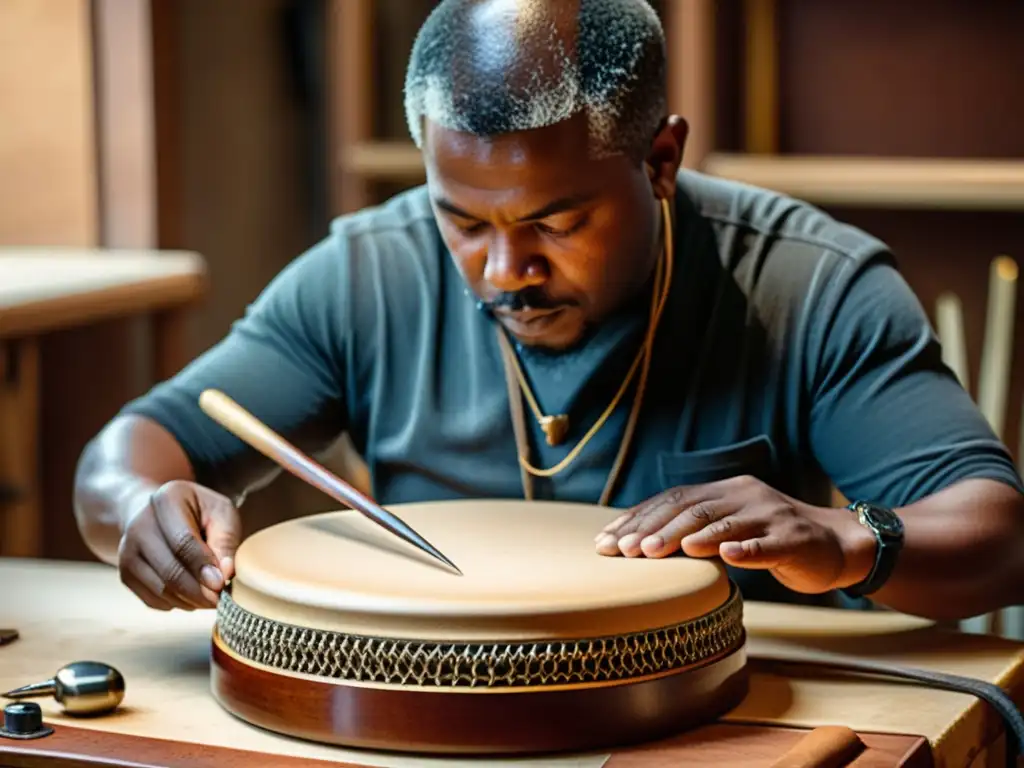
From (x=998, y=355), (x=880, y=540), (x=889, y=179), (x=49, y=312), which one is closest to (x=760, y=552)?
→ (x=880, y=540)

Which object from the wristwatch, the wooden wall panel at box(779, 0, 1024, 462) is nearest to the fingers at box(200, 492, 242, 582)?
the wristwatch

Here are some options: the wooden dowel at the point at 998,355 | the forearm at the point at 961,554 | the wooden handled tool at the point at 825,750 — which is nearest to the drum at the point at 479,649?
the wooden handled tool at the point at 825,750

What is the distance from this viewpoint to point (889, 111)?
136 inches

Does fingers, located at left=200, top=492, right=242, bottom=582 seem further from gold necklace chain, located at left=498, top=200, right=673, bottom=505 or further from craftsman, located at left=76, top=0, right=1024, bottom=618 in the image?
gold necklace chain, located at left=498, top=200, right=673, bottom=505

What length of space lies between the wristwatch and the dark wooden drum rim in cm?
26

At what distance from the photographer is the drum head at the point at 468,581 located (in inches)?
56.1

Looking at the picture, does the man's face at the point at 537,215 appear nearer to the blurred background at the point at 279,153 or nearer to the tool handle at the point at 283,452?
the tool handle at the point at 283,452

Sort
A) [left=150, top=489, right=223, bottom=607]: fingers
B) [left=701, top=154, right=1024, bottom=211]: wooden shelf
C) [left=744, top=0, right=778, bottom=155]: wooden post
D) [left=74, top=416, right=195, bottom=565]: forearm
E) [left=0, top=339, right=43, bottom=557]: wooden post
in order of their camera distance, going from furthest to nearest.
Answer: [left=744, top=0, right=778, bottom=155]: wooden post < [left=701, top=154, right=1024, bottom=211]: wooden shelf < [left=0, top=339, right=43, bottom=557]: wooden post < [left=74, top=416, right=195, bottom=565]: forearm < [left=150, top=489, right=223, bottom=607]: fingers

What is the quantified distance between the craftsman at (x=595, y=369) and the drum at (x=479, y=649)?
84 millimetres

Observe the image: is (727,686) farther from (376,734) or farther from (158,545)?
(158,545)

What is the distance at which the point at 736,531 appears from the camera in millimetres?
1565

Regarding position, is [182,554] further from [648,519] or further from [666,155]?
[666,155]

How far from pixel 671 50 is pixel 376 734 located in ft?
7.27

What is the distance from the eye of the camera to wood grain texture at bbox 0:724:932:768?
4.67 feet
